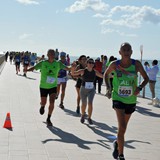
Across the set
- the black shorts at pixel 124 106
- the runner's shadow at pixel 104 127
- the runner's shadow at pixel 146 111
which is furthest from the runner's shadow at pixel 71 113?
the black shorts at pixel 124 106

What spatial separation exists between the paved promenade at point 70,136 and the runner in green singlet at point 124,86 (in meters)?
0.77

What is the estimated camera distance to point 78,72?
9.23 meters

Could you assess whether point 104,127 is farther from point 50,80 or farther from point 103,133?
point 50,80

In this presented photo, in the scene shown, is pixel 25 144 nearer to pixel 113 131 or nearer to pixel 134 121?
pixel 113 131

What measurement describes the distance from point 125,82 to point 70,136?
8.23ft

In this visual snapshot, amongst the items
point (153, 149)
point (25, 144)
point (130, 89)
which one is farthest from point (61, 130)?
point (130, 89)

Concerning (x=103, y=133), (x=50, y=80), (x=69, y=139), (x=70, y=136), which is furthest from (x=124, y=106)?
(x=50, y=80)

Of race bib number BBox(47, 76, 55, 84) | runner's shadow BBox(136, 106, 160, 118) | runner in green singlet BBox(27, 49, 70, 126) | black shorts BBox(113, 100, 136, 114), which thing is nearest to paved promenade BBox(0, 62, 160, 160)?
runner's shadow BBox(136, 106, 160, 118)

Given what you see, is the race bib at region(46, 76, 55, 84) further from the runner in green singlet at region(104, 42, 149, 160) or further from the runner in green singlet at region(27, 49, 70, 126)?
the runner in green singlet at region(104, 42, 149, 160)

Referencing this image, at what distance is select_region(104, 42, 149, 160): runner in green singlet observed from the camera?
564 cm

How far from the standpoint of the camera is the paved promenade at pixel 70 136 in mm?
6234

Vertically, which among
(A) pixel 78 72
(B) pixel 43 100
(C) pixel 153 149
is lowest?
(C) pixel 153 149

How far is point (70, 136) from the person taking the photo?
7719 millimetres

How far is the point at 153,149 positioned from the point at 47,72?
3.23 meters
